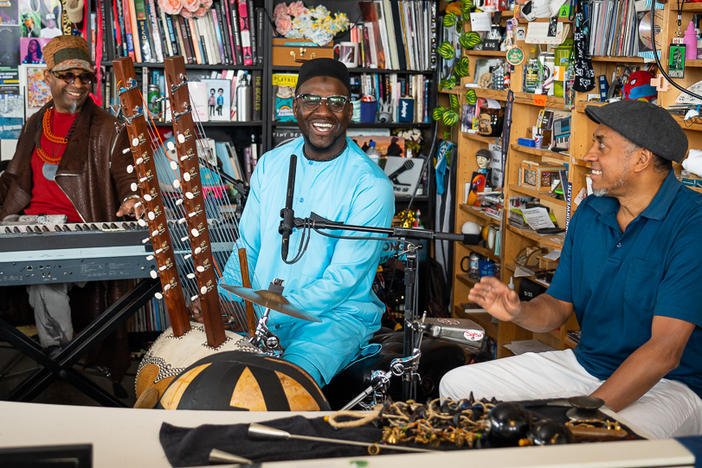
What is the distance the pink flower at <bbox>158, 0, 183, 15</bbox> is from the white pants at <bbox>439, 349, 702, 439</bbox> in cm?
299

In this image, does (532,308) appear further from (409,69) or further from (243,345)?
(409,69)

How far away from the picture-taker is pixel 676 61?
2734 mm

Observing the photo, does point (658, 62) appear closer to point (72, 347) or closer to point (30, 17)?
point (72, 347)

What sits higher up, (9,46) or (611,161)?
(9,46)

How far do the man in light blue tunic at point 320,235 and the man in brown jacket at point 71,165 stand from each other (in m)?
0.95

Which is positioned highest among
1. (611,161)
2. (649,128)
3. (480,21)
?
(480,21)

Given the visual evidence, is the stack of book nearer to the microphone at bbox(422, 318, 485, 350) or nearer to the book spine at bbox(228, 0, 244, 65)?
the book spine at bbox(228, 0, 244, 65)

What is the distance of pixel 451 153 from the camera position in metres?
4.98

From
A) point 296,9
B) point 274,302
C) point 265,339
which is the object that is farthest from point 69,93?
point 274,302

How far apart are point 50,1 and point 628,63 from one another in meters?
3.40

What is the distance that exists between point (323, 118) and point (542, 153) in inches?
60.9

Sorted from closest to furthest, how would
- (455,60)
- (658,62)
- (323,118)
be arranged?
(658,62) < (323,118) < (455,60)

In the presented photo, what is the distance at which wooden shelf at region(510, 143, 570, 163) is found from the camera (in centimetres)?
370

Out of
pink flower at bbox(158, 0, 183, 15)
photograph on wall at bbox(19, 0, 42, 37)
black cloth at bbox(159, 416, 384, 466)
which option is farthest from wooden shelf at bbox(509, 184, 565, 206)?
photograph on wall at bbox(19, 0, 42, 37)
